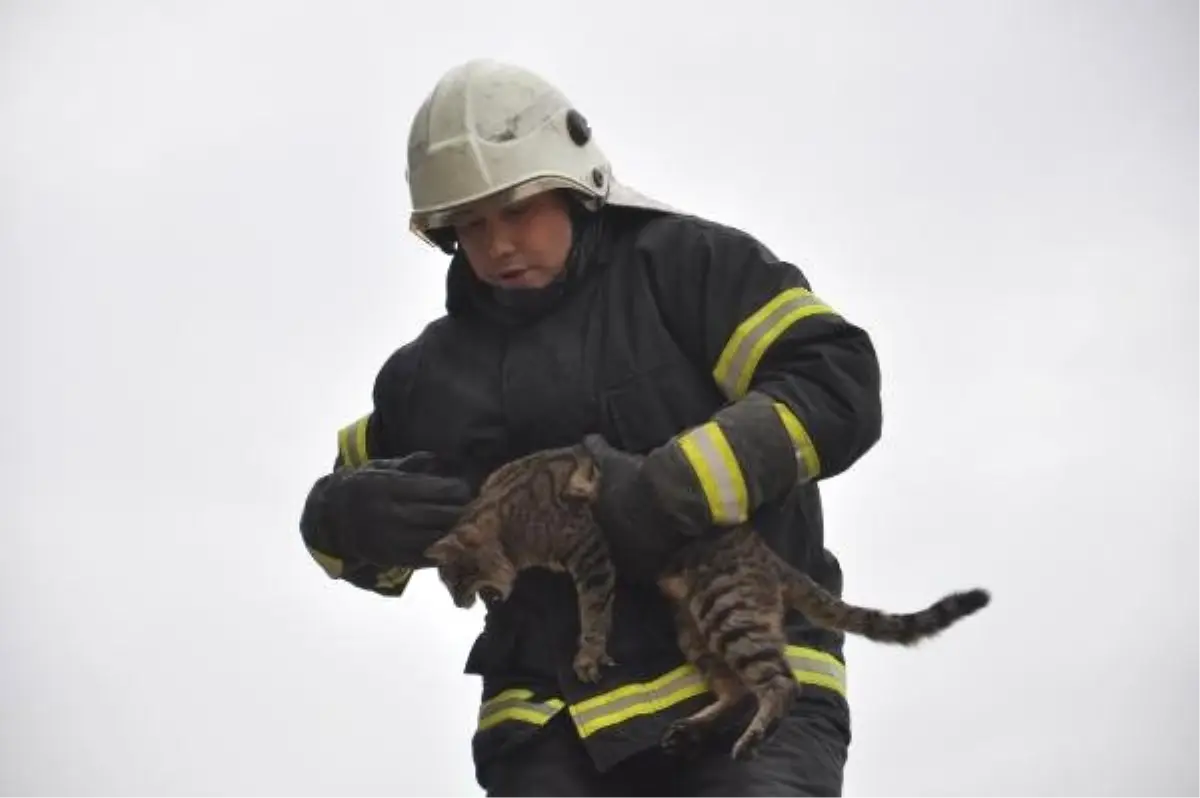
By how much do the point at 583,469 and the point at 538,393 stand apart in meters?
0.27

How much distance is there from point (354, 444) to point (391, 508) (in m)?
0.54

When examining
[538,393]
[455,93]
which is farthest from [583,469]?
[455,93]

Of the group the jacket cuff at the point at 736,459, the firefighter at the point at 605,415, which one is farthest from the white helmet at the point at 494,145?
the jacket cuff at the point at 736,459

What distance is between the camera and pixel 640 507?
180 inches

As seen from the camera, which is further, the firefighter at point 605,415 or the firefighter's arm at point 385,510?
the firefighter's arm at point 385,510

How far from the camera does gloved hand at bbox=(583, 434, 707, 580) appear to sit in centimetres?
452

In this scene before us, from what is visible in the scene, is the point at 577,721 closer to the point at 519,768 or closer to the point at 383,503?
the point at 519,768

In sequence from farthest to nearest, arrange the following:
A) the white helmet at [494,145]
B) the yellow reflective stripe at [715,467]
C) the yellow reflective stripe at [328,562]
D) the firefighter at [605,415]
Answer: the yellow reflective stripe at [328,562], the white helmet at [494,145], the firefighter at [605,415], the yellow reflective stripe at [715,467]

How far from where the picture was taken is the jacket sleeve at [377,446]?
5141 millimetres

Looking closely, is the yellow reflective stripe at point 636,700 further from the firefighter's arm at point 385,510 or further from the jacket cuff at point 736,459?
the firefighter's arm at point 385,510

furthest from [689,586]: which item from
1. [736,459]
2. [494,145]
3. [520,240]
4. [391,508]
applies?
[494,145]

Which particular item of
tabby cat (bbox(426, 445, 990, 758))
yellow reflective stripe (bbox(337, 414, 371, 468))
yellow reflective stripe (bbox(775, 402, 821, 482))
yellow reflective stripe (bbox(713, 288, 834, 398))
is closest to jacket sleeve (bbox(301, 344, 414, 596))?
yellow reflective stripe (bbox(337, 414, 371, 468))

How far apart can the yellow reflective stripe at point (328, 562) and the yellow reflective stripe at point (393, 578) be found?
0.11 meters

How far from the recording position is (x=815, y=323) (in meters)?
4.71
